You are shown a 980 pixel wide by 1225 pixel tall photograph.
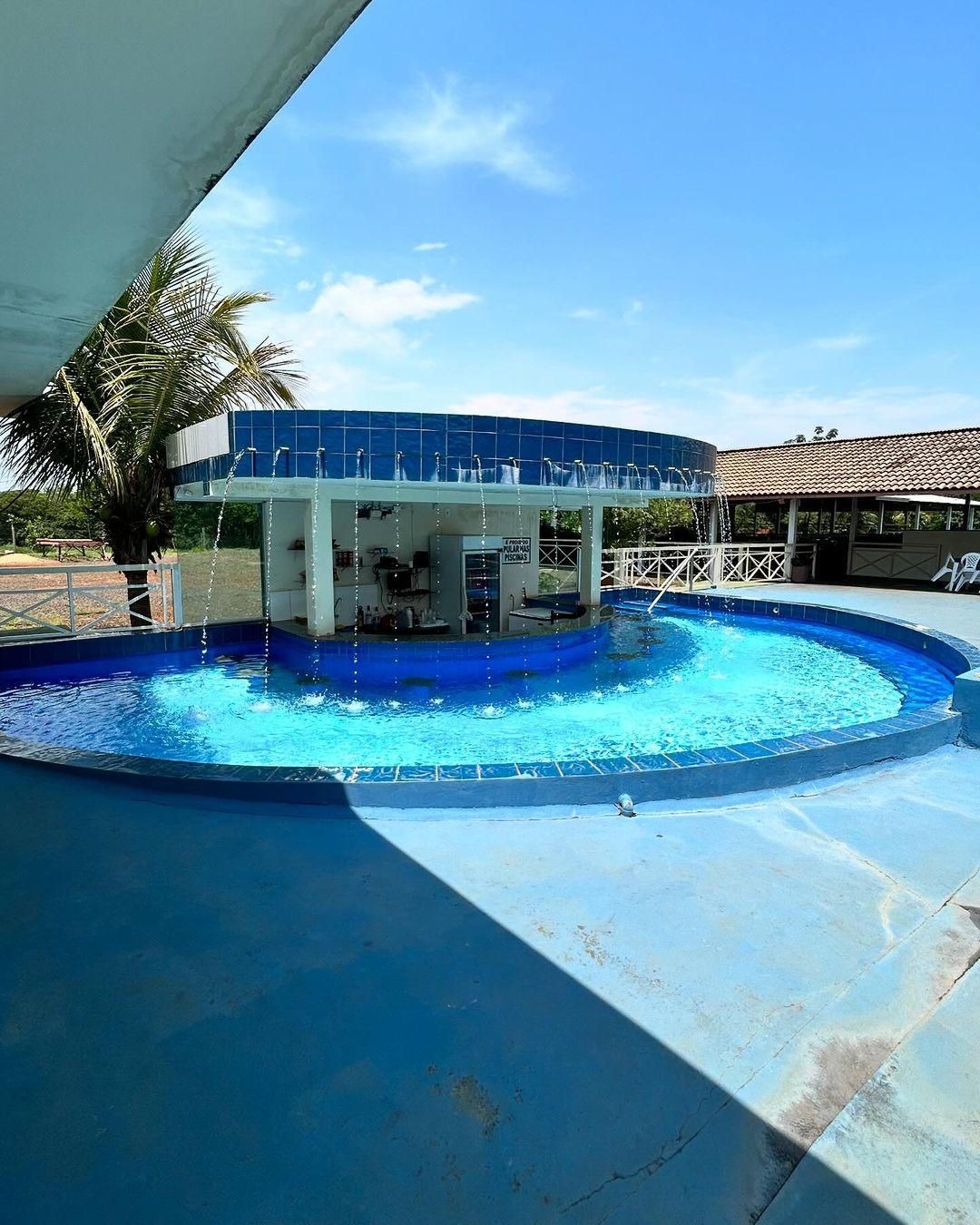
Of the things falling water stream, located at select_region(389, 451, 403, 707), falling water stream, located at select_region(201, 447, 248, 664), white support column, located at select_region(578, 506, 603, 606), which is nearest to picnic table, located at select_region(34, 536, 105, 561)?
falling water stream, located at select_region(201, 447, 248, 664)

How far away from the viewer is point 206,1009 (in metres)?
2.49

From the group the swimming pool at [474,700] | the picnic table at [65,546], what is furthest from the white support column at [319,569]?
the picnic table at [65,546]

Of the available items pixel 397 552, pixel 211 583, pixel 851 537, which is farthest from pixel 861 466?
pixel 211 583

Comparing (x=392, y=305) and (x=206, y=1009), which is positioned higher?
(x=392, y=305)

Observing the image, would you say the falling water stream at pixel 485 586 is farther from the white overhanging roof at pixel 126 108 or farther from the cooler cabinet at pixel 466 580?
the white overhanging roof at pixel 126 108

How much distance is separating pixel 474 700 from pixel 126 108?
7.91 m

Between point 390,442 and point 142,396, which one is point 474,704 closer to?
point 390,442

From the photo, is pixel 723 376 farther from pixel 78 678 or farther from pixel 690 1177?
pixel 690 1177

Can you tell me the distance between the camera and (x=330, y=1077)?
2201 mm

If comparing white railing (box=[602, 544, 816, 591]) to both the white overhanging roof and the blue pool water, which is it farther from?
the white overhanging roof

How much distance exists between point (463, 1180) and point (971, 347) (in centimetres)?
2851

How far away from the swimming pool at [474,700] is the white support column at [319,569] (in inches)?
23.2

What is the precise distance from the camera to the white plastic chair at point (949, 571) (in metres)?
18.8

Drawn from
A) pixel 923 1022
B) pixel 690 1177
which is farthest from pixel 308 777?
pixel 923 1022
